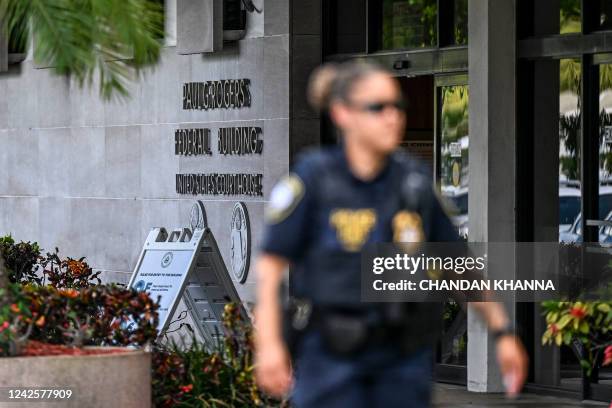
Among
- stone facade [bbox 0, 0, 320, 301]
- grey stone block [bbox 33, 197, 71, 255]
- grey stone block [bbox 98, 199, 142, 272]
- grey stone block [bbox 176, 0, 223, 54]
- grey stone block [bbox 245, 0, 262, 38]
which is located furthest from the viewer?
grey stone block [bbox 33, 197, 71, 255]

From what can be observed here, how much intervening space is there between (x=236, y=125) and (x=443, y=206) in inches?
425

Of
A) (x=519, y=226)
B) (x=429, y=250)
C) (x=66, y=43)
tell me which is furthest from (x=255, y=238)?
(x=429, y=250)

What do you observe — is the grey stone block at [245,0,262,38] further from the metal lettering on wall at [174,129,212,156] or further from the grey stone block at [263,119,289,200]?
the metal lettering on wall at [174,129,212,156]

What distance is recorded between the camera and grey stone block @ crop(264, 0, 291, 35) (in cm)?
1498

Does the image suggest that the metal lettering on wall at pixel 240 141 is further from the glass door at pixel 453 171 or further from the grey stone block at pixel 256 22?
the glass door at pixel 453 171

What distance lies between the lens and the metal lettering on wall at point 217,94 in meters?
15.6

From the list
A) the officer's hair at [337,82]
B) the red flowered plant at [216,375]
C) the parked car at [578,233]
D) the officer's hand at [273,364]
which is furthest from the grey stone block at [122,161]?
the officer's hand at [273,364]

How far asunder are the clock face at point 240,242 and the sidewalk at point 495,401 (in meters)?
3.29

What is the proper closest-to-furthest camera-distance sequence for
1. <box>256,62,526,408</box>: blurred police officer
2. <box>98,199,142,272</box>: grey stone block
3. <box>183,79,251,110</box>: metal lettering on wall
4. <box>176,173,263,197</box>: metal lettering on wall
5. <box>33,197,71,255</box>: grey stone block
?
<box>256,62,526,408</box>: blurred police officer, <box>176,173,263,197</box>: metal lettering on wall, <box>183,79,251,110</box>: metal lettering on wall, <box>98,199,142,272</box>: grey stone block, <box>33,197,71,255</box>: grey stone block

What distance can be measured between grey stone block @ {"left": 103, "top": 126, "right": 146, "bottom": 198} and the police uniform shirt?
12.8 metres

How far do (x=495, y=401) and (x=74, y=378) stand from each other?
471cm

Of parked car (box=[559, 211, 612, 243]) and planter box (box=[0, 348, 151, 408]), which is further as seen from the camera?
parked car (box=[559, 211, 612, 243])

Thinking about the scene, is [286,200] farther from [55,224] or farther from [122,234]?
[55,224]

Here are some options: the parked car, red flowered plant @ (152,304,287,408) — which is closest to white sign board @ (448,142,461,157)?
the parked car
